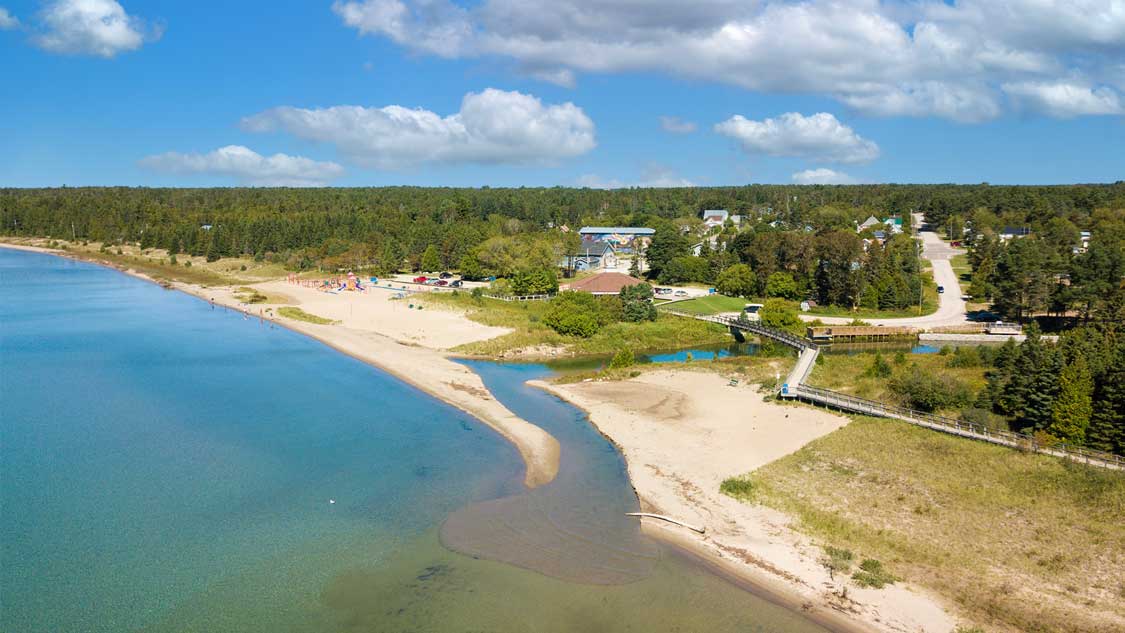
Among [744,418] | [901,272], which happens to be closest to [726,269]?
[901,272]

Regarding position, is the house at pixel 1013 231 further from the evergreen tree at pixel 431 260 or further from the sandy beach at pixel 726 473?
the sandy beach at pixel 726 473

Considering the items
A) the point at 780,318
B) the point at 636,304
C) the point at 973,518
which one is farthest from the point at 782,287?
the point at 973,518

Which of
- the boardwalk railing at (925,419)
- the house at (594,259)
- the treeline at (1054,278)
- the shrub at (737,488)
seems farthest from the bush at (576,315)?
the treeline at (1054,278)

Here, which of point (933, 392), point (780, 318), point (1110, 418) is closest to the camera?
point (1110, 418)

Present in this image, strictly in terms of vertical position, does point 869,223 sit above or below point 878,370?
above

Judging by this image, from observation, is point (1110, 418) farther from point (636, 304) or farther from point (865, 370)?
point (636, 304)

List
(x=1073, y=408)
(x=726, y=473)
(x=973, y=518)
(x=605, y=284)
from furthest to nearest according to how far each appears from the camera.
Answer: (x=605, y=284) → (x=1073, y=408) → (x=726, y=473) → (x=973, y=518)
